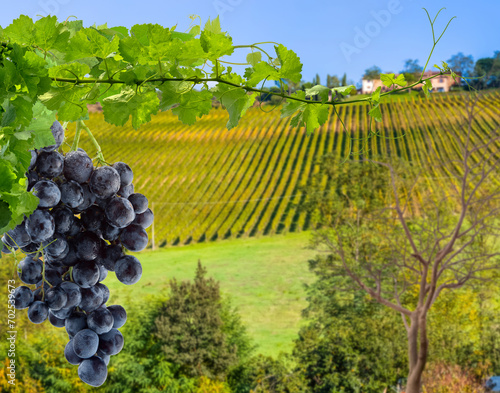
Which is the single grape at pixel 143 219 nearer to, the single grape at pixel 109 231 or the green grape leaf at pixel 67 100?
the single grape at pixel 109 231

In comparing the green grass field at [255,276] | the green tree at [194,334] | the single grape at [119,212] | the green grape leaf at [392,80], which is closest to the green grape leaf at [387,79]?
the green grape leaf at [392,80]

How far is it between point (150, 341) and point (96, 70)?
27.2 feet

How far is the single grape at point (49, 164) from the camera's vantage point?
57 centimetres

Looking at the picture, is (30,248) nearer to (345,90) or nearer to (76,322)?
(76,322)

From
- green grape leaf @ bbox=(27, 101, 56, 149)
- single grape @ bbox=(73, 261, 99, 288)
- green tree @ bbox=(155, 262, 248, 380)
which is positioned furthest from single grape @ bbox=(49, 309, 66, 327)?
green tree @ bbox=(155, 262, 248, 380)

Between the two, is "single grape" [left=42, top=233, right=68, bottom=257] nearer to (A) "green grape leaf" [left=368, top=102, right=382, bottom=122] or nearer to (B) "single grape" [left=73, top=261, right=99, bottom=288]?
(B) "single grape" [left=73, top=261, right=99, bottom=288]

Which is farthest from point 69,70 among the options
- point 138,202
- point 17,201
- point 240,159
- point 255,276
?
point 240,159

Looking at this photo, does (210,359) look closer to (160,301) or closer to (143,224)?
(160,301)

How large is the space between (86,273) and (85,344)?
0.10 meters

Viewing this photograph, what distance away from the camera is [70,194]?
579 millimetres

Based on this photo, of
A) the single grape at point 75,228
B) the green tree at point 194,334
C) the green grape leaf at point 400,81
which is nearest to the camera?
the green grape leaf at point 400,81

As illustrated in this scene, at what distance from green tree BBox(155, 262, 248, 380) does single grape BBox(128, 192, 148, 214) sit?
7535 mm

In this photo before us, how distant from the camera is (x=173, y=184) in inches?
711

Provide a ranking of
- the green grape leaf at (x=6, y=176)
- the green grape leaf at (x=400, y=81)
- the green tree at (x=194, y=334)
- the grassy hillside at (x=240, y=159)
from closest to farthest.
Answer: the green grape leaf at (x=6, y=176)
the green grape leaf at (x=400, y=81)
the green tree at (x=194, y=334)
the grassy hillside at (x=240, y=159)
